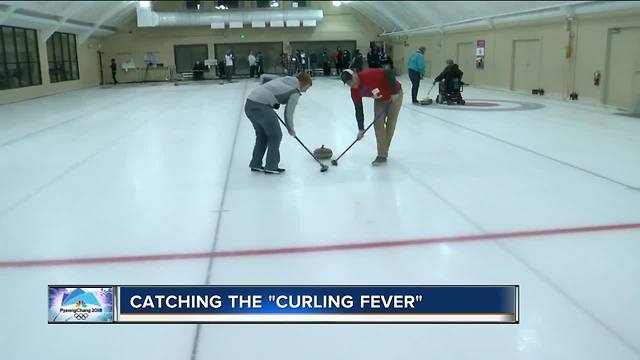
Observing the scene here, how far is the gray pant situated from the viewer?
7.00m

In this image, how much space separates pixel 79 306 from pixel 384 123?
5.11 m

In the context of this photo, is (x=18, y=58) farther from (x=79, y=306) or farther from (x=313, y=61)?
(x=79, y=306)

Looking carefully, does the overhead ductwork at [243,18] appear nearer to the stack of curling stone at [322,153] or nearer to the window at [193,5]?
the window at [193,5]

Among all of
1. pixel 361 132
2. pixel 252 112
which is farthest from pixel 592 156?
pixel 252 112

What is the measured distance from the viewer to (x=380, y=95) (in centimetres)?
728

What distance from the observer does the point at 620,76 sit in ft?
45.6

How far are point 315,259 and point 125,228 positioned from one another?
1936mm

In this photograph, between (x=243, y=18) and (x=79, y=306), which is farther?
(x=243, y=18)

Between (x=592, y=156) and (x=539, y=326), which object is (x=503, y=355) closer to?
(x=539, y=326)

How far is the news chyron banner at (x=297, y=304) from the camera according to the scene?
10.2 feet

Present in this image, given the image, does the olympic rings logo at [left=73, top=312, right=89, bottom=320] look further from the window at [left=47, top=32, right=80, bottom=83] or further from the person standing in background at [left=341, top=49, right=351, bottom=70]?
the person standing in background at [left=341, top=49, right=351, bottom=70]

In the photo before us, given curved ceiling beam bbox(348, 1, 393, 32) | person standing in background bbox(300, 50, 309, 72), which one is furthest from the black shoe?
curved ceiling beam bbox(348, 1, 393, 32)

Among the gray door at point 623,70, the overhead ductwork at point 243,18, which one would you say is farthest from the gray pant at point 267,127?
the overhead ductwork at point 243,18

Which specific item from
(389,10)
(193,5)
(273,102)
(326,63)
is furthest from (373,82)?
(193,5)
